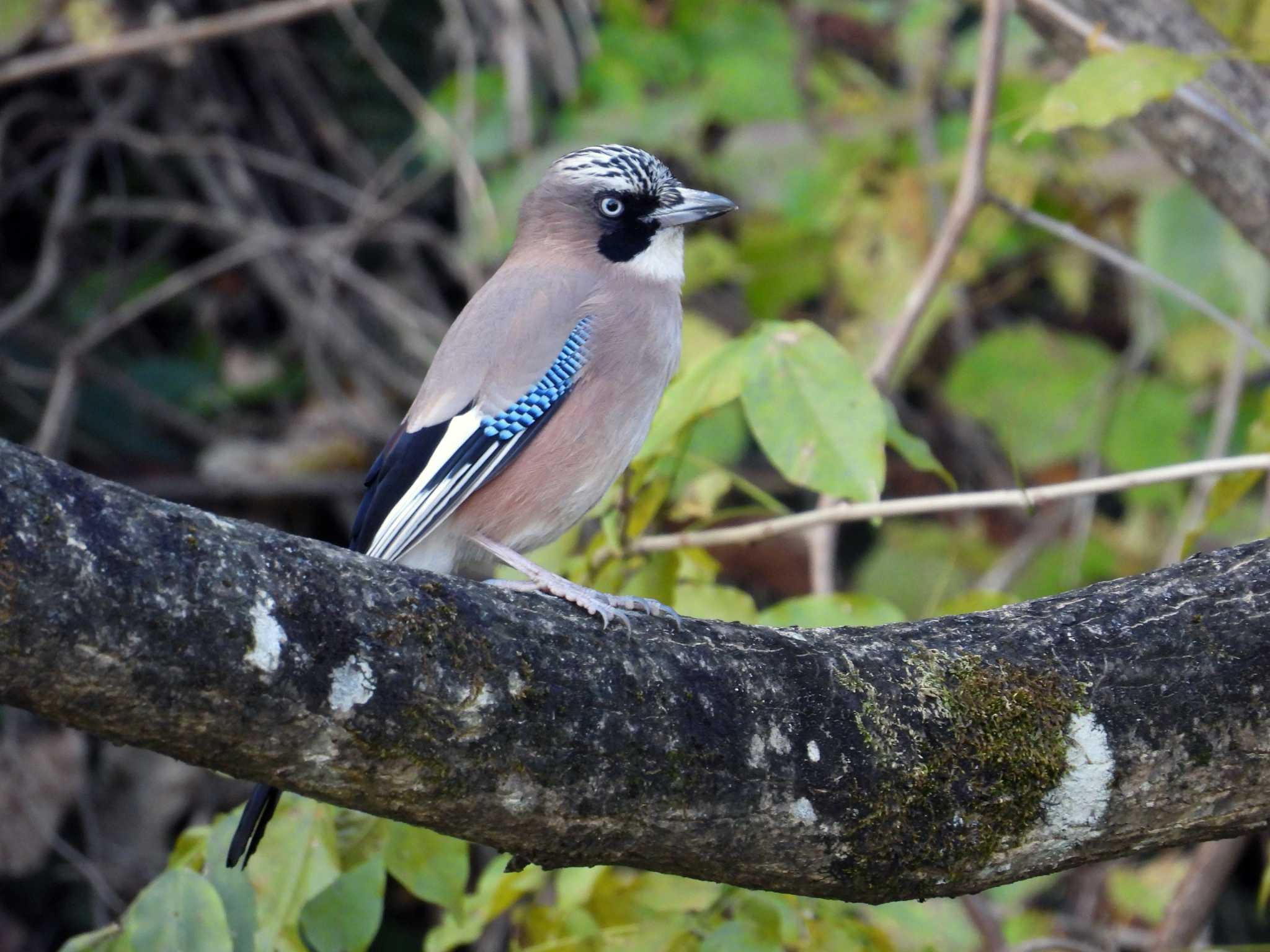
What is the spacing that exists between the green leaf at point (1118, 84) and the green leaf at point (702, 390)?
0.67 m

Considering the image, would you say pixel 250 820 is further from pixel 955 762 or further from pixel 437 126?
pixel 437 126

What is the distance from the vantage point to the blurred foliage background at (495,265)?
15.3ft

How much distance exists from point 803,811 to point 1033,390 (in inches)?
134

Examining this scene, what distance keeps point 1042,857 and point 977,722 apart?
8.0 inches

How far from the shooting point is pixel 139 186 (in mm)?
5539

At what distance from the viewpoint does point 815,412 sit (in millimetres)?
2600

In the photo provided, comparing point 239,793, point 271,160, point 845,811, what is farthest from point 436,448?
point 271,160

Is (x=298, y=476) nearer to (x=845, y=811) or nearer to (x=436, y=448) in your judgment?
(x=436, y=448)

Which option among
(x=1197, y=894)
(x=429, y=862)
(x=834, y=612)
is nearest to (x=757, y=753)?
(x=429, y=862)

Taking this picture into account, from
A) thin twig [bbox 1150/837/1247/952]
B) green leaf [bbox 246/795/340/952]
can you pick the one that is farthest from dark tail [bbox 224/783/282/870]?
thin twig [bbox 1150/837/1247/952]

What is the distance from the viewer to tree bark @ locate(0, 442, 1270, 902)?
1.51 meters

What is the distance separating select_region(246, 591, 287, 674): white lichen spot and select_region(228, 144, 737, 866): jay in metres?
0.97

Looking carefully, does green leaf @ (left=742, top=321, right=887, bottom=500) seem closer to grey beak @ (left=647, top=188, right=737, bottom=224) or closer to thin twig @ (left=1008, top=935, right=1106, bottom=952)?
grey beak @ (left=647, top=188, right=737, bottom=224)

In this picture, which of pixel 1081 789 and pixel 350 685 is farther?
pixel 1081 789
